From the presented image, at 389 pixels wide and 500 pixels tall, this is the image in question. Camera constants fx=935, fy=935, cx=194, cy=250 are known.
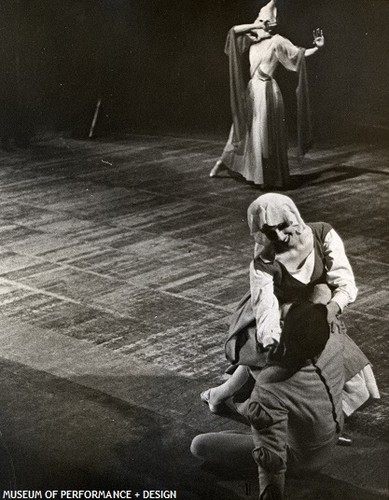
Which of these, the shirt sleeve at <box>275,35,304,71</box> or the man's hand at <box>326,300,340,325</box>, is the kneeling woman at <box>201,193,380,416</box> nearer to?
the man's hand at <box>326,300,340,325</box>

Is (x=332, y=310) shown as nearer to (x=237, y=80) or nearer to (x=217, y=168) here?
(x=237, y=80)

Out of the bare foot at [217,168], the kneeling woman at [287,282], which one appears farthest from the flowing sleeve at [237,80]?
Answer: the kneeling woman at [287,282]

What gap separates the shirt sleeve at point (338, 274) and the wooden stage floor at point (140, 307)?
3.04 ft

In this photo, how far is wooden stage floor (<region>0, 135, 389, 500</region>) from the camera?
16.5ft

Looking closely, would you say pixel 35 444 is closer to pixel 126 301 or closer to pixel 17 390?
pixel 17 390

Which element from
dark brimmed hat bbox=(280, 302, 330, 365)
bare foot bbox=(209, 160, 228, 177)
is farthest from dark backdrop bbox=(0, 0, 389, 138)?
dark brimmed hat bbox=(280, 302, 330, 365)

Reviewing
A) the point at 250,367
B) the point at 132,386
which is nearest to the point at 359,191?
the point at 132,386

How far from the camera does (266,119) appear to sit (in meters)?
11.6

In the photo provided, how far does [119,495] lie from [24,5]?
12158 millimetres

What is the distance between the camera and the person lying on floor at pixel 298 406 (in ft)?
14.3

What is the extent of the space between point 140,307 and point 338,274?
3003 mm

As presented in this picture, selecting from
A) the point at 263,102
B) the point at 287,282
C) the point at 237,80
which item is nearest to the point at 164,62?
the point at 237,80

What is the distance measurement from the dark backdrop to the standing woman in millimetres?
4062

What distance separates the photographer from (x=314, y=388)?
4.50m
